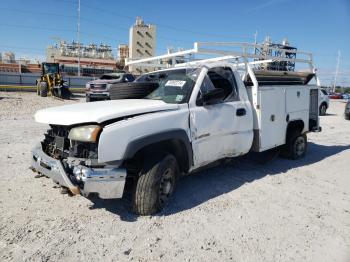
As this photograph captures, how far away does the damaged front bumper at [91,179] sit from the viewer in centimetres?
340

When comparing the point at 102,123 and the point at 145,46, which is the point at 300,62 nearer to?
the point at 102,123

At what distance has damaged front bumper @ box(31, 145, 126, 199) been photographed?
3.40m

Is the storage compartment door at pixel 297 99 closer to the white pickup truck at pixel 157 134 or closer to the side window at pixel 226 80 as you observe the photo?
the white pickup truck at pixel 157 134

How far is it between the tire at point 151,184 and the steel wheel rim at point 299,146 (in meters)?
3.93

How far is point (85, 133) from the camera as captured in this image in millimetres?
3449

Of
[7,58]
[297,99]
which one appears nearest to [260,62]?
[297,99]

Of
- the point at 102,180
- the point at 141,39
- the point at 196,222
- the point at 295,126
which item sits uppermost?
the point at 141,39

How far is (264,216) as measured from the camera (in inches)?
157

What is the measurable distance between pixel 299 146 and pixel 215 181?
276cm

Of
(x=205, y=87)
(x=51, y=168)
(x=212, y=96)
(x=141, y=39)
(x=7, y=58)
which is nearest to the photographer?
(x=51, y=168)

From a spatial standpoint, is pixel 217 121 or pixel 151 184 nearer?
pixel 151 184

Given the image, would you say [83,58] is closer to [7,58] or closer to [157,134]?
[7,58]

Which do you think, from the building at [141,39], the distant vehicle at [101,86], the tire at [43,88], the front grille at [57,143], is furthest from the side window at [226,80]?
the building at [141,39]

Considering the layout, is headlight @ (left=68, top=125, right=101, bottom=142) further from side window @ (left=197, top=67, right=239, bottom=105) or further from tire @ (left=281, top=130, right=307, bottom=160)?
tire @ (left=281, top=130, right=307, bottom=160)
